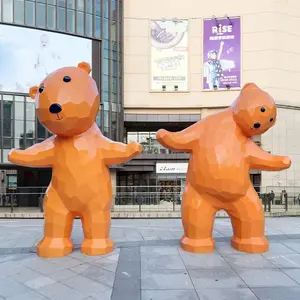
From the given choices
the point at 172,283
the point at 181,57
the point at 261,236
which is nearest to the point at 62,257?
the point at 172,283

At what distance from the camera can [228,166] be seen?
5359mm

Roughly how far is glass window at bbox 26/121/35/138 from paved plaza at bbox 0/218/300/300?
15.3m

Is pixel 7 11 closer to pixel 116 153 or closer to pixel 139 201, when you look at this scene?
pixel 139 201

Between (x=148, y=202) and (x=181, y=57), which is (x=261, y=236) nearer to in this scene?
(x=148, y=202)

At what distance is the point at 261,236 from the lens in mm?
5688

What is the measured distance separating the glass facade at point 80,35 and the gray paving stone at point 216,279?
18224 mm

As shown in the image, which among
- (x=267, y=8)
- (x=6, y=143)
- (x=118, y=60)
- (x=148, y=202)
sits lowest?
(x=148, y=202)

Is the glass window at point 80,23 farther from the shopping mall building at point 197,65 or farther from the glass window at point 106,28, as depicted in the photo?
the shopping mall building at point 197,65

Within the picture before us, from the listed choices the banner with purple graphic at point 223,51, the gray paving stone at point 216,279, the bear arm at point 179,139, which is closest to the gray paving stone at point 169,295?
the gray paving stone at point 216,279

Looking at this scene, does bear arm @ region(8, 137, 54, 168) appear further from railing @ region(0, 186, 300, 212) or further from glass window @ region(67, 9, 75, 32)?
glass window @ region(67, 9, 75, 32)

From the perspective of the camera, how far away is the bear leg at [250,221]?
555 centimetres

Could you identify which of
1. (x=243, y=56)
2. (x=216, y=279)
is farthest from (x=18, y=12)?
(x=216, y=279)

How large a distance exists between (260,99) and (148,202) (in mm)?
10414

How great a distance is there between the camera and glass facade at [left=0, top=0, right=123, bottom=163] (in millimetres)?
20547
